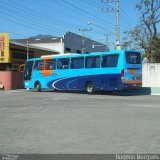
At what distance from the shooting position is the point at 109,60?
27.8 m

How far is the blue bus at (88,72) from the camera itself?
89.1 feet

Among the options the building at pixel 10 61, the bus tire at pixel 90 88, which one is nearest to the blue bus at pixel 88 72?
the bus tire at pixel 90 88

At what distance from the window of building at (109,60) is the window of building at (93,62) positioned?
600mm

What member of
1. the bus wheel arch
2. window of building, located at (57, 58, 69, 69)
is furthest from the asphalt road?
the bus wheel arch

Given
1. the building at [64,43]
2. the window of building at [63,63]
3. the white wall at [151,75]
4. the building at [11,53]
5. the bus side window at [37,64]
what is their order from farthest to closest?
1. the building at [64,43]
2. the building at [11,53]
3. the bus side window at [37,64]
4. the white wall at [151,75]
5. the window of building at [63,63]

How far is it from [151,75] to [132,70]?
5.83m

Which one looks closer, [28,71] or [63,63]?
[63,63]

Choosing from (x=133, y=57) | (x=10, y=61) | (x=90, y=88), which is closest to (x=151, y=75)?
(x=133, y=57)

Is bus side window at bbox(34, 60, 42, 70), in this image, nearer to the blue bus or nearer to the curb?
the blue bus

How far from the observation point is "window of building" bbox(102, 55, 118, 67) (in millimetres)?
27297

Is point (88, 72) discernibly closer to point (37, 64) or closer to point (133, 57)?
point (133, 57)

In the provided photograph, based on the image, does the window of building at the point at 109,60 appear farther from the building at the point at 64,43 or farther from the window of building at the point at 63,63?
the building at the point at 64,43

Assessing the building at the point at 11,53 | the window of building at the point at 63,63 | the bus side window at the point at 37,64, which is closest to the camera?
the window of building at the point at 63,63

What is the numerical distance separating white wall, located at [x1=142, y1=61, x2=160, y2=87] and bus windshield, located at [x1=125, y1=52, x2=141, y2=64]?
4.82m
